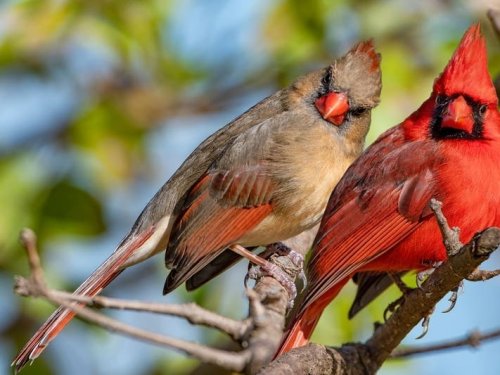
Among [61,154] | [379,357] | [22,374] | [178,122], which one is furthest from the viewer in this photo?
[178,122]

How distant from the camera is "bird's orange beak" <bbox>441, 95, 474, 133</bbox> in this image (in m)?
3.01

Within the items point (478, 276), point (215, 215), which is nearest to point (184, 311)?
point (478, 276)

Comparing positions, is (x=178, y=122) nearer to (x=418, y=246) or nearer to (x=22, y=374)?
(x=22, y=374)

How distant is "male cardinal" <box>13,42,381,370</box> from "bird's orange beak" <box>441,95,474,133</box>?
2.14ft

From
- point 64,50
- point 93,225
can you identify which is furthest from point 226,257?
point 64,50

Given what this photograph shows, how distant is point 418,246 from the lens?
9.80ft

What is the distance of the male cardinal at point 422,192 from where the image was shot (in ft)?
9.62

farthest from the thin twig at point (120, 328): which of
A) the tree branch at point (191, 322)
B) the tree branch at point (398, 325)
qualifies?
the tree branch at point (398, 325)

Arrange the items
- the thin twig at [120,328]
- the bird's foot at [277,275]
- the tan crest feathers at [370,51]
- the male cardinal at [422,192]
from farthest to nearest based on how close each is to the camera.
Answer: the tan crest feathers at [370,51], the bird's foot at [277,275], the male cardinal at [422,192], the thin twig at [120,328]

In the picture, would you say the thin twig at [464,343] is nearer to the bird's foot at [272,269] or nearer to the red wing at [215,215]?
the bird's foot at [272,269]

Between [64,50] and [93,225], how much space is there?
935mm

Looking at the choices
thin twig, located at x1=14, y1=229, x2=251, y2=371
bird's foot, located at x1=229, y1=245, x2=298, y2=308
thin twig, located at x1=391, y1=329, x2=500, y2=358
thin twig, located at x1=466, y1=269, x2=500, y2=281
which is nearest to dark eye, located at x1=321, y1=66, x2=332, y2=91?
bird's foot, located at x1=229, y1=245, x2=298, y2=308

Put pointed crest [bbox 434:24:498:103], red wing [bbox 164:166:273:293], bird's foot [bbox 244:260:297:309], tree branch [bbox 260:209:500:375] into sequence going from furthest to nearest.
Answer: red wing [bbox 164:166:273:293] → bird's foot [bbox 244:260:297:309] → pointed crest [bbox 434:24:498:103] → tree branch [bbox 260:209:500:375]

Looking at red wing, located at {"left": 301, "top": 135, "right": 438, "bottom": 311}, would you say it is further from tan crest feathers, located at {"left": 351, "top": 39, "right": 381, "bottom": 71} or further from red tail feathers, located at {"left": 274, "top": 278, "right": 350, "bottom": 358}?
tan crest feathers, located at {"left": 351, "top": 39, "right": 381, "bottom": 71}
